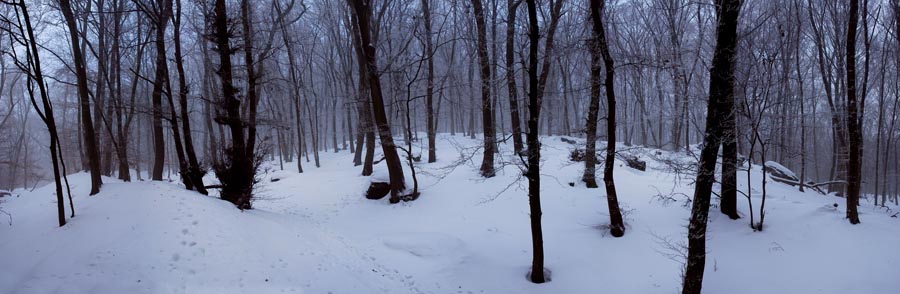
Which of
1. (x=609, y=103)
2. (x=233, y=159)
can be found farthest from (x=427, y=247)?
(x=233, y=159)

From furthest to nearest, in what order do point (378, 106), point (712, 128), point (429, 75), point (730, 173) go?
point (429, 75)
point (378, 106)
point (730, 173)
point (712, 128)

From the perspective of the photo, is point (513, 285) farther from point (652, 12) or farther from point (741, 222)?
point (652, 12)

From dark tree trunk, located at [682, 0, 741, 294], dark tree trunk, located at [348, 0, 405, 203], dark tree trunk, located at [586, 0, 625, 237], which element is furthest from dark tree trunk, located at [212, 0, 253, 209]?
dark tree trunk, located at [682, 0, 741, 294]

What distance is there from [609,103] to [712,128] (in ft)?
8.08

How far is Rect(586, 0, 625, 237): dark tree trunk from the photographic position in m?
7.38

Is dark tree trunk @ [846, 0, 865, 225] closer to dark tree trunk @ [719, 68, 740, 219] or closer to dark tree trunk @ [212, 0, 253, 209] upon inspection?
dark tree trunk @ [719, 68, 740, 219]

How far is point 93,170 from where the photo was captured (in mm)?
8570

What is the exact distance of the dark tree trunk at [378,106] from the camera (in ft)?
37.1

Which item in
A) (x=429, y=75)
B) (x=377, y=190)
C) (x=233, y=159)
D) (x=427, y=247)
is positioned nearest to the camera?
(x=427, y=247)

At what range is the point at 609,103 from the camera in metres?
7.69

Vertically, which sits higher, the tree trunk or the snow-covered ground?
the tree trunk

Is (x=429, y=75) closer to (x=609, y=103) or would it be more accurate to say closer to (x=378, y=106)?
(x=378, y=106)

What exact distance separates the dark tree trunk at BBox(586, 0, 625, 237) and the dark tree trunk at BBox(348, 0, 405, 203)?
561 centimetres

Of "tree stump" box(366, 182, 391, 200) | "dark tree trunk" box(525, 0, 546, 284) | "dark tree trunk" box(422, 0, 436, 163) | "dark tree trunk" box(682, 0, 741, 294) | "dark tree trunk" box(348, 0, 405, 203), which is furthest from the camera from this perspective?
"dark tree trunk" box(422, 0, 436, 163)
